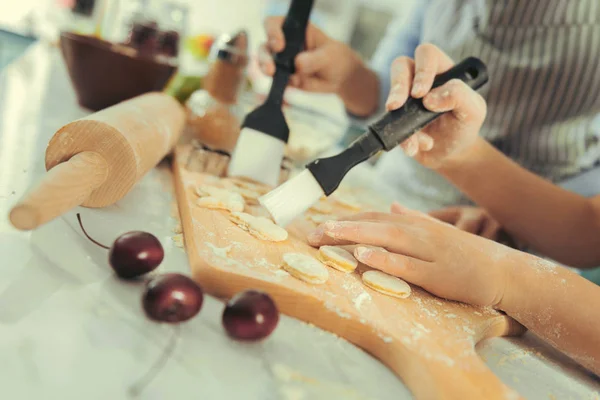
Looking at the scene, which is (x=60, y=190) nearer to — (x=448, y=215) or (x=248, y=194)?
(x=248, y=194)

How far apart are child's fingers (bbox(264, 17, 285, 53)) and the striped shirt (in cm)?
58

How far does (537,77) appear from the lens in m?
1.39

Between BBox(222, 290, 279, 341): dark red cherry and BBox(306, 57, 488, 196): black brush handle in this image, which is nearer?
BBox(222, 290, 279, 341): dark red cherry

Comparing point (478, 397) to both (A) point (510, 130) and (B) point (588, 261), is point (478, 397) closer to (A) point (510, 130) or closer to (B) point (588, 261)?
(B) point (588, 261)

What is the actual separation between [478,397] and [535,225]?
788 millimetres

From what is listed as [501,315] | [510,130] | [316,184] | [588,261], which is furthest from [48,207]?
[510,130]

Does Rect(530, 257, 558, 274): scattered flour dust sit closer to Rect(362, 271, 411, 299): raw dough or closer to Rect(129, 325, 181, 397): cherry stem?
Rect(362, 271, 411, 299): raw dough

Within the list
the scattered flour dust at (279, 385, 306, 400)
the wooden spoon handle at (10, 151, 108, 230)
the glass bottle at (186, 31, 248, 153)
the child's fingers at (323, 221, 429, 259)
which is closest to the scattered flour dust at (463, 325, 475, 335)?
the child's fingers at (323, 221, 429, 259)

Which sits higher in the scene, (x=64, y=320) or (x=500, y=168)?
(x=500, y=168)

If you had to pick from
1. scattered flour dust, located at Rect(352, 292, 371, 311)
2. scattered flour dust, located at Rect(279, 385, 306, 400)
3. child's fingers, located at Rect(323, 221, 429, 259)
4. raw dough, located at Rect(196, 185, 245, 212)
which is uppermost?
child's fingers, located at Rect(323, 221, 429, 259)

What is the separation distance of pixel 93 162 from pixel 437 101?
1.84ft

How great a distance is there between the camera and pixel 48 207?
0.48m

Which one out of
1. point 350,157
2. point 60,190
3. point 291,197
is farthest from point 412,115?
point 60,190

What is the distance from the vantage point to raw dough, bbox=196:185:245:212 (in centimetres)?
77
